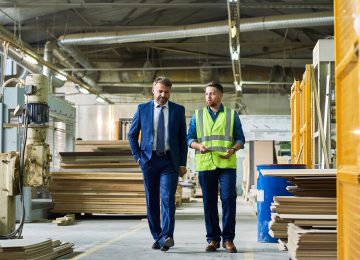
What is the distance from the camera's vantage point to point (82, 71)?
2169 cm

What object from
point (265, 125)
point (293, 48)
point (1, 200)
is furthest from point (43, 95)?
point (293, 48)

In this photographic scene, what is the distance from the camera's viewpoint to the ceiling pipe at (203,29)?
14.4 metres

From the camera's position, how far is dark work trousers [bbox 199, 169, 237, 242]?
20.9 ft

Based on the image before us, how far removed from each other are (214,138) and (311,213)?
1943 mm

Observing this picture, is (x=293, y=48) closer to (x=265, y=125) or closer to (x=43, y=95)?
(x=265, y=125)

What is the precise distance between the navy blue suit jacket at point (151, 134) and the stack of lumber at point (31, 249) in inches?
53.2

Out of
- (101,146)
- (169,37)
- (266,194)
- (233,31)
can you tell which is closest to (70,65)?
(169,37)

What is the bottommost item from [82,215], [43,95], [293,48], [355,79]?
[82,215]

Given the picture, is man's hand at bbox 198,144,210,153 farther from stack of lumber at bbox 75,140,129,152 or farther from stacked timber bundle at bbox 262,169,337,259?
stack of lumber at bbox 75,140,129,152

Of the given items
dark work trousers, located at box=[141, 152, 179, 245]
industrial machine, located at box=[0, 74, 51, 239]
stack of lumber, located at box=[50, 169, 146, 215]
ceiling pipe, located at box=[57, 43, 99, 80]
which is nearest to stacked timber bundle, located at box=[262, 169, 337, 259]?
dark work trousers, located at box=[141, 152, 179, 245]

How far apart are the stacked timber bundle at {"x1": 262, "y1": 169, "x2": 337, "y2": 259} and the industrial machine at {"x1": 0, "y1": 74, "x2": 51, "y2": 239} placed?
3.01m

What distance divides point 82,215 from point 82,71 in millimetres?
9900

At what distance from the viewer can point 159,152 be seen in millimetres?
6621

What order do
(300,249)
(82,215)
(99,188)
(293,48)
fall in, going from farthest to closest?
1. (293,48)
2. (82,215)
3. (99,188)
4. (300,249)
